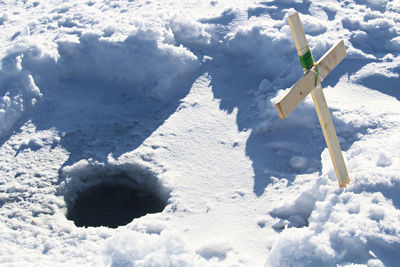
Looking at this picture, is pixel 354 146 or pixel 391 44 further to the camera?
pixel 391 44

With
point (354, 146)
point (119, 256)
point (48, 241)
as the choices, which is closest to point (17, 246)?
point (48, 241)

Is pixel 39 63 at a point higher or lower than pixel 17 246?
higher

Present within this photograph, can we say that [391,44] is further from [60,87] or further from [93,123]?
[60,87]

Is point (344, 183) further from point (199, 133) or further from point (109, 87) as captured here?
point (109, 87)

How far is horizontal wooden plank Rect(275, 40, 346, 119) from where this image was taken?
3.14m

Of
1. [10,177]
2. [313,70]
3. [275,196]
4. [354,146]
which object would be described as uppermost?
[313,70]

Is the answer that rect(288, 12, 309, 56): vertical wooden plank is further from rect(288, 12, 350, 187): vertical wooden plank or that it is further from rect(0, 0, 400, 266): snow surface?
rect(0, 0, 400, 266): snow surface

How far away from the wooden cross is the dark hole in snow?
1.73m

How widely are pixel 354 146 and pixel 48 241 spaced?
287 centimetres

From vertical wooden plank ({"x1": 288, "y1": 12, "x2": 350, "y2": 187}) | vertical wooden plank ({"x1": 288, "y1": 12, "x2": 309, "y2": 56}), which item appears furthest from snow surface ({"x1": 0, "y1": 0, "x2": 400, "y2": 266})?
vertical wooden plank ({"x1": 288, "y1": 12, "x2": 309, "y2": 56})

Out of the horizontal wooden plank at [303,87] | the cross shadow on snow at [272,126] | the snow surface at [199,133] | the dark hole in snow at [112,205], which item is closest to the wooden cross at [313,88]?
the horizontal wooden plank at [303,87]

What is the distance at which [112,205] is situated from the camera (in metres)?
4.68

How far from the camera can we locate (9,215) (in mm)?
4258

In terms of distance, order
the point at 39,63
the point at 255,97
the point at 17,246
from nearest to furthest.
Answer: the point at 17,246 < the point at 255,97 < the point at 39,63
